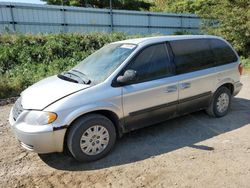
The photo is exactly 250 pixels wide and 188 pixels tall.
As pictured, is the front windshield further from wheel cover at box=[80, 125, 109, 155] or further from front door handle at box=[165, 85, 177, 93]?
front door handle at box=[165, 85, 177, 93]

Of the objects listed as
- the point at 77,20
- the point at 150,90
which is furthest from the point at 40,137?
the point at 77,20

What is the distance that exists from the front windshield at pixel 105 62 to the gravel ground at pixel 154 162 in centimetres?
126

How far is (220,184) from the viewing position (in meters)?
3.41

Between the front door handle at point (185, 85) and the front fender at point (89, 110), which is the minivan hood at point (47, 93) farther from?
the front door handle at point (185, 85)

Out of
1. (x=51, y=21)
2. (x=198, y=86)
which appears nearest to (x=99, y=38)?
(x=51, y=21)

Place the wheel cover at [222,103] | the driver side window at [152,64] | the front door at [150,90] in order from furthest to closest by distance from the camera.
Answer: the wheel cover at [222,103] → the driver side window at [152,64] → the front door at [150,90]

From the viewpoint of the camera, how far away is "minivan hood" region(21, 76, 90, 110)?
3.82 metres

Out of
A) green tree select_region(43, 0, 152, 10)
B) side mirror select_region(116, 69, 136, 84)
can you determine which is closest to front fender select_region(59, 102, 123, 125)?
side mirror select_region(116, 69, 136, 84)

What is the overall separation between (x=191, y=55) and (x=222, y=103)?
4.49 ft

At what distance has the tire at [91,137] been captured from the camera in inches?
152

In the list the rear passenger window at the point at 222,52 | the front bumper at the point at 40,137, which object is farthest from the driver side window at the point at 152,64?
the front bumper at the point at 40,137

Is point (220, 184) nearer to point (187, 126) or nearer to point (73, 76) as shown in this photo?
point (187, 126)

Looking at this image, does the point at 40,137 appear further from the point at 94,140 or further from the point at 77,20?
the point at 77,20

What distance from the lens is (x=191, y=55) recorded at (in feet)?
16.8
